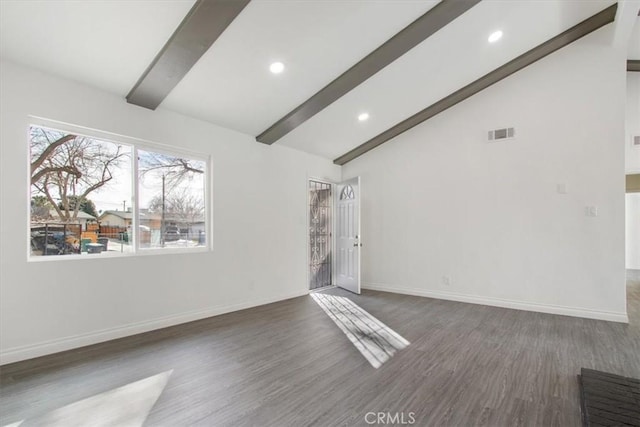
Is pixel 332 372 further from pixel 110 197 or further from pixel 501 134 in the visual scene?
pixel 501 134

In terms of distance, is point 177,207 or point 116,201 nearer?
point 116,201

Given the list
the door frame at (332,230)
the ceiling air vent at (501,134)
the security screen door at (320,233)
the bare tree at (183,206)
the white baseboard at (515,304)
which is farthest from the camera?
the security screen door at (320,233)

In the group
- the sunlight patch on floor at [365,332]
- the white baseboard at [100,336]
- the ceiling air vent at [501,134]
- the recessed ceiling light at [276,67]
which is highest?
the recessed ceiling light at [276,67]

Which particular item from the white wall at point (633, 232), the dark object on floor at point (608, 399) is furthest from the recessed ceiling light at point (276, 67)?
the white wall at point (633, 232)

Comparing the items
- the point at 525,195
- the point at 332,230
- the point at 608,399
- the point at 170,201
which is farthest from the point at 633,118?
the point at 170,201

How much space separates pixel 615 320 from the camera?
3.84 meters

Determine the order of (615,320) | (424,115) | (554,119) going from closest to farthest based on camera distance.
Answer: (615,320) < (554,119) < (424,115)

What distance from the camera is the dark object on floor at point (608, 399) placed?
186 centimetres

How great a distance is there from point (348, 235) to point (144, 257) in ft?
11.5

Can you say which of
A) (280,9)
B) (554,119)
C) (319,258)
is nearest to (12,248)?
(280,9)

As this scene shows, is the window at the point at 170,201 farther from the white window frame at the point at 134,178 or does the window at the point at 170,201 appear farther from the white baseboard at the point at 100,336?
the white baseboard at the point at 100,336

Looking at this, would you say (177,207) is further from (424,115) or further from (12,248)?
(424,115)

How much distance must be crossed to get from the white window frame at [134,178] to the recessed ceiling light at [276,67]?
5.14 feet

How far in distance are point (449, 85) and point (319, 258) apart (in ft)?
12.7
